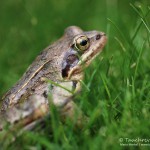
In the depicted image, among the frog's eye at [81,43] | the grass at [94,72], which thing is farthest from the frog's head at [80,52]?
the grass at [94,72]

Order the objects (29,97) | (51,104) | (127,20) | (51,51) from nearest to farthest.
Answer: (51,104)
(29,97)
(51,51)
(127,20)

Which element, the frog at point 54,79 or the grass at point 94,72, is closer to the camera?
the grass at point 94,72

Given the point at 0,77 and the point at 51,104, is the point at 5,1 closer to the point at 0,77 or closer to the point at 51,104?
the point at 0,77

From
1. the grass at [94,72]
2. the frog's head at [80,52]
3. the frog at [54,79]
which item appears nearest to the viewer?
the grass at [94,72]

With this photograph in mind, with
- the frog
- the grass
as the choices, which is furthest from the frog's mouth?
the grass

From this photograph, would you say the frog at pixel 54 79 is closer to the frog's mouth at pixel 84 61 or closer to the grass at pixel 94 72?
the frog's mouth at pixel 84 61

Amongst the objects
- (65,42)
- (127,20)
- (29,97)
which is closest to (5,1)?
(127,20)

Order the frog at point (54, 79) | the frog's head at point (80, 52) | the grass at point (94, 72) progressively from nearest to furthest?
the grass at point (94, 72) → the frog at point (54, 79) → the frog's head at point (80, 52)
